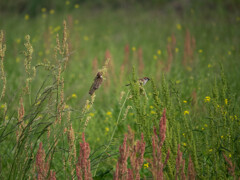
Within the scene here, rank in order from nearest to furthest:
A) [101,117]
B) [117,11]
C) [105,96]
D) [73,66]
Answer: [101,117], [105,96], [73,66], [117,11]

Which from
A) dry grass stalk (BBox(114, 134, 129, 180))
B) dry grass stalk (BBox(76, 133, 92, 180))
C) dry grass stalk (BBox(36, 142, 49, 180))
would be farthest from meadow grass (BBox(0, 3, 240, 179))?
dry grass stalk (BBox(114, 134, 129, 180))

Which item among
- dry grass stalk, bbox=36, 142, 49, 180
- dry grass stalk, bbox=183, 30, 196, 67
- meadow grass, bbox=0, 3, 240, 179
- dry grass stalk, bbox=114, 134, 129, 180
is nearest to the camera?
dry grass stalk, bbox=114, 134, 129, 180

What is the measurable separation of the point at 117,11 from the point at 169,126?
26.8 ft

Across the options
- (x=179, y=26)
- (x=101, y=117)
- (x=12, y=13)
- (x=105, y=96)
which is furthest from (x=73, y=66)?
(x=12, y=13)

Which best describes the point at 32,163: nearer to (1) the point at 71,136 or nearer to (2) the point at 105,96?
(1) the point at 71,136

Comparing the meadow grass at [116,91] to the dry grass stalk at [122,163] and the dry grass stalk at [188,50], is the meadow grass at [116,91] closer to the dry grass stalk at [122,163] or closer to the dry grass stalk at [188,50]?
the dry grass stalk at [188,50]

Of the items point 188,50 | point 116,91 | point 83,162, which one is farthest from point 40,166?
point 188,50

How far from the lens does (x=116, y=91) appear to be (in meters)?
4.91

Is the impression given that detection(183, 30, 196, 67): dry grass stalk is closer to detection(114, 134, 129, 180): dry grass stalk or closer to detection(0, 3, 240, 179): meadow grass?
detection(0, 3, 240, 179): meadow grass

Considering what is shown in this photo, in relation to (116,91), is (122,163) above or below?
below

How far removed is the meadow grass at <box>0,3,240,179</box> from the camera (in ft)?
7.28

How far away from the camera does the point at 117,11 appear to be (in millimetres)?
10039

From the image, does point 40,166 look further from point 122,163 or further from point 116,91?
point 116,91

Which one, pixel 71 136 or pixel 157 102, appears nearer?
pixel 71 136
